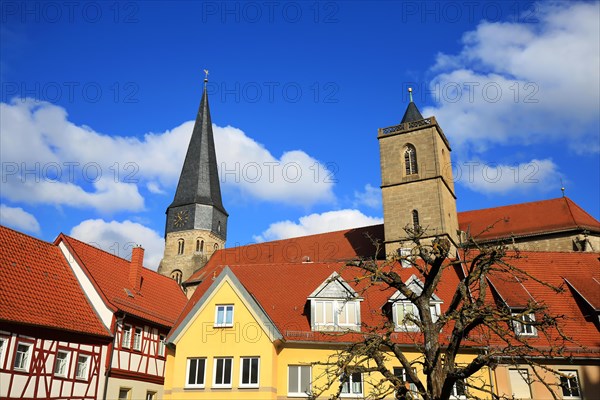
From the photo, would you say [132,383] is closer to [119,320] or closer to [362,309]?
[119,320]

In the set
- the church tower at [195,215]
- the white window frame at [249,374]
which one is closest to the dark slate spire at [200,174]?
the church tower at [195,215]

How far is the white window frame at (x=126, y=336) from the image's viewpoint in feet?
78.1

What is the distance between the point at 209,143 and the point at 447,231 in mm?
32736

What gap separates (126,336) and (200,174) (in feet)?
119

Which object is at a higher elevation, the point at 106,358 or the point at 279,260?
the point at 279,260

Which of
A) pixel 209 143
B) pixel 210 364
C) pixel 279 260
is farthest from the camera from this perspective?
pixel 209 143

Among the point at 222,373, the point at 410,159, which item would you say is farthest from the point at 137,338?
the point at 410,159

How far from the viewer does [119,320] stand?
77.4 ft

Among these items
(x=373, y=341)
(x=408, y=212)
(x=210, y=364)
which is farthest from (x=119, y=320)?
(x=408, y=212)

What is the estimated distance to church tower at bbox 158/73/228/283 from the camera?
5603 centimetres

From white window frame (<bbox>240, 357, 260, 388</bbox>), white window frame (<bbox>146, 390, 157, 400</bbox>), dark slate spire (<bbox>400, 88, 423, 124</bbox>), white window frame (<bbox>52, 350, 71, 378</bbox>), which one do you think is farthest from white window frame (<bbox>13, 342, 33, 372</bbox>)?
dark slate spire (<bbox>400, 88, 423, 124</bbox>)

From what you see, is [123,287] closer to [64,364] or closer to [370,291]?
[64,364]

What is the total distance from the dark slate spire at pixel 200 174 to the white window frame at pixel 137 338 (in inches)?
1303

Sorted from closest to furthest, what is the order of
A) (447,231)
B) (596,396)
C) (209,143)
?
(596,396), (447,231), (209,143)
